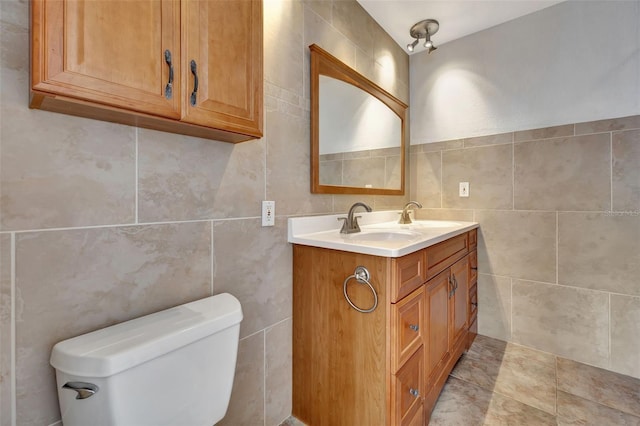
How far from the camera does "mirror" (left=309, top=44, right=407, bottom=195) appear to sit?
152 cm

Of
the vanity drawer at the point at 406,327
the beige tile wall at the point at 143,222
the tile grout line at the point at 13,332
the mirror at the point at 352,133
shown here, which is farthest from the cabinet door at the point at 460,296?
the tile grout line at the point at 13,332

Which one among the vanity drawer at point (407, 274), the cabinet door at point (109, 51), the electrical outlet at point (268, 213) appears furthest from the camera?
the electrical outlet at point (268, 213)

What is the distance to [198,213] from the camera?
1.04 meters

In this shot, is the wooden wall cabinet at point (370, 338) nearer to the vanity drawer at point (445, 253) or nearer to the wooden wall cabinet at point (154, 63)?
the vanity drawer at point (445, 253)

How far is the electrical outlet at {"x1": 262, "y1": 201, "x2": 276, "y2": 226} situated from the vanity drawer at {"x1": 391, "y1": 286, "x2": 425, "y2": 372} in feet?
2.05

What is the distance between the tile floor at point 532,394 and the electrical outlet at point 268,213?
98 cm

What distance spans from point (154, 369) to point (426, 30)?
2521mm

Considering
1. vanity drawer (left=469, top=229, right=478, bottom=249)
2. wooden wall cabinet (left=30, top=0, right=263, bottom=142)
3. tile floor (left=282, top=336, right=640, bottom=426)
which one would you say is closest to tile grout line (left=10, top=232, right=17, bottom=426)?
wooden wall cabinet (left=30, top=0, right=263, bottom=142)

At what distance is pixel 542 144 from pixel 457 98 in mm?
712

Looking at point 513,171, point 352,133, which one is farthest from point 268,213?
point 513,171

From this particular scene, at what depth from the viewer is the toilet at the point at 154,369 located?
67 cm

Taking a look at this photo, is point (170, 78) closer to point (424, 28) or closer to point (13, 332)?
point (13, 332)

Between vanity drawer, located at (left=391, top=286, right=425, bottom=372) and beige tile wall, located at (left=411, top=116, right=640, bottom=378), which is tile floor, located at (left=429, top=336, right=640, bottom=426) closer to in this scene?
beige tile wall, located at (left=411, top=116, right=640, bottom=378)

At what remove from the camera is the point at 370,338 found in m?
1.13
